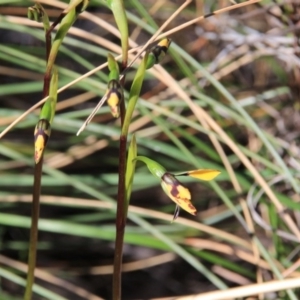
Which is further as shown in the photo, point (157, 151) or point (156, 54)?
point (157, 151)

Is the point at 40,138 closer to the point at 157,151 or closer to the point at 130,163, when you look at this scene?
the point at 130,163

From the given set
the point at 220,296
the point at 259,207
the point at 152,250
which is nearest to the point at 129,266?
the point at 152,250

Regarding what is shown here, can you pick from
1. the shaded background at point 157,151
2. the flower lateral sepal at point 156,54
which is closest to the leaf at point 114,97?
the flower lateral sepal at point 156,54

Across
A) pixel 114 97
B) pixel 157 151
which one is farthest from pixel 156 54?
pixel 157 151

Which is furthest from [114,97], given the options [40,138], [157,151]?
[157,151]

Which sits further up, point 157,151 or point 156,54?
point 157,151

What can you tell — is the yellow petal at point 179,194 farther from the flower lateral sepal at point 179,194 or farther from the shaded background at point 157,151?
the shaded background at point 157,151

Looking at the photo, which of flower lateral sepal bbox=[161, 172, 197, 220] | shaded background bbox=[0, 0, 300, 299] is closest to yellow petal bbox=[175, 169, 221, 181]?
flower lateral sepal bbox=[161, 172, 197, 220]

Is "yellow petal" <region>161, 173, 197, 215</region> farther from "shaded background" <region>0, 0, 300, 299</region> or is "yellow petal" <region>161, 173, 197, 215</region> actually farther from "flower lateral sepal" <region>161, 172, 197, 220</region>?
"shaded background" <region>0, 0, 300, 299</region>

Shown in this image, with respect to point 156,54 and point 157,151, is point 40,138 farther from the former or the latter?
point 157,151
